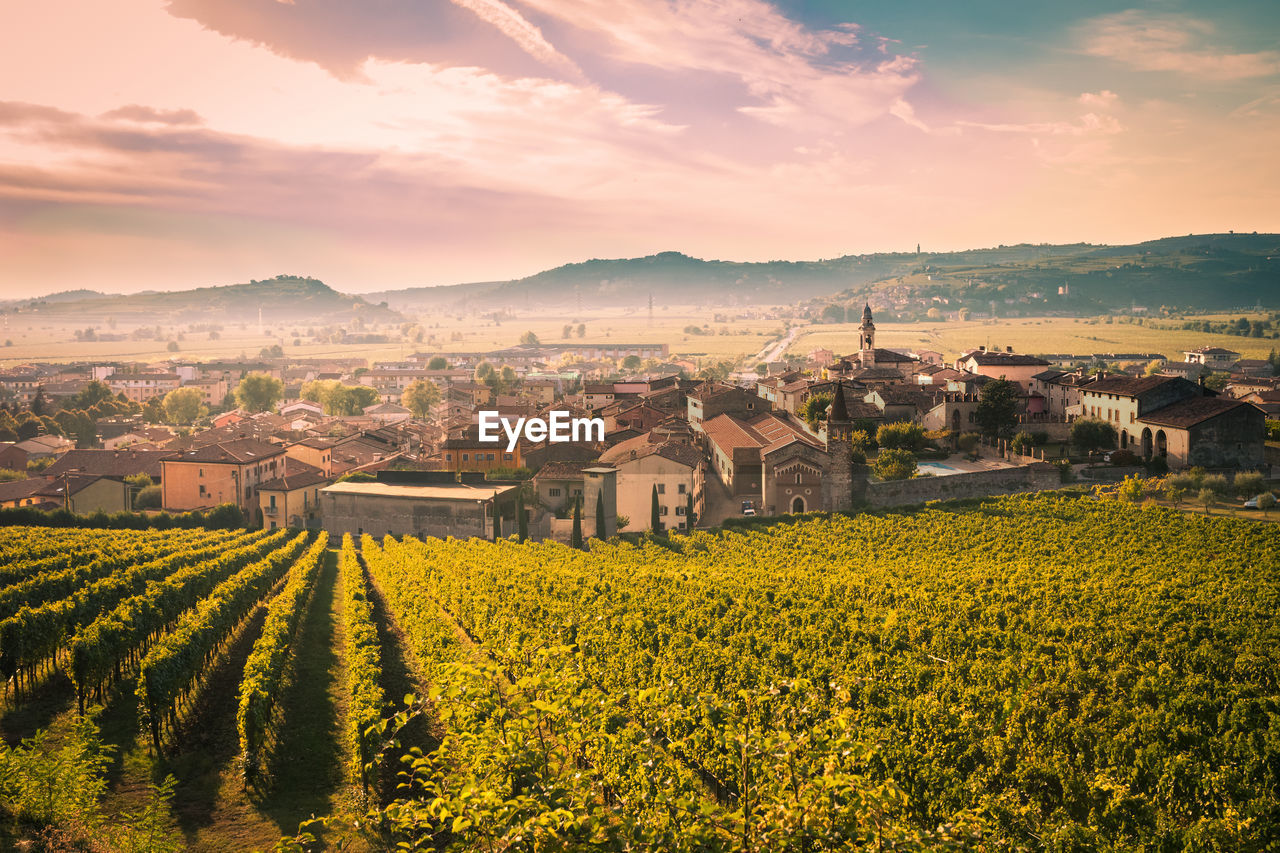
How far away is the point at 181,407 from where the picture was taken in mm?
135000

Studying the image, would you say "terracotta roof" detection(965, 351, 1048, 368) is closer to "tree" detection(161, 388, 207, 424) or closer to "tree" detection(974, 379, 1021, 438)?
"tree" detection(974, 379, 1021, 438)

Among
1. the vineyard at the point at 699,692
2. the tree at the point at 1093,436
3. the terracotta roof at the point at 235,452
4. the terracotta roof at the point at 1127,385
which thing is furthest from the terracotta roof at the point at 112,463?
the terracotta roof at the point at 1127,385

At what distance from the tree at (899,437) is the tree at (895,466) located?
5.66 metres

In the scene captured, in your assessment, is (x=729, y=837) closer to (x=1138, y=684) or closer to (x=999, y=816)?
(x=999, y=816)

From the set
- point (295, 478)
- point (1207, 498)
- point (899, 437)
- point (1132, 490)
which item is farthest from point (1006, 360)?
point (295, 478)

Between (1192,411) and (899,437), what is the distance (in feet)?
64.3

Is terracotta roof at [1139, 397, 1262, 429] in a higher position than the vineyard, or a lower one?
higher

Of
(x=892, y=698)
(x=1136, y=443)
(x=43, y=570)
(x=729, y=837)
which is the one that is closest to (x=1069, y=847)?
(x=892, y=698)

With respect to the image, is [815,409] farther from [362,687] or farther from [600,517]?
[362,687]

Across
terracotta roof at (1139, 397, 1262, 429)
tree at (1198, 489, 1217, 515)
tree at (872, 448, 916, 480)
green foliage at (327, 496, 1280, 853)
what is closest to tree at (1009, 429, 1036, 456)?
terracotta roof at (1139, 397, 1262, 429)

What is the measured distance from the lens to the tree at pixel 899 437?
63469mm

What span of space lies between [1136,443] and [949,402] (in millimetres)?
14301

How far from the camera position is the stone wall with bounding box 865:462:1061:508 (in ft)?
178

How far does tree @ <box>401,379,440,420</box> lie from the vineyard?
10222 centimetres
